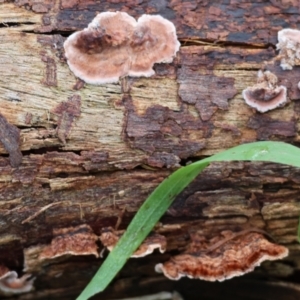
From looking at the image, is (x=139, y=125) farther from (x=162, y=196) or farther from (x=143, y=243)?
(x=143, y=243)

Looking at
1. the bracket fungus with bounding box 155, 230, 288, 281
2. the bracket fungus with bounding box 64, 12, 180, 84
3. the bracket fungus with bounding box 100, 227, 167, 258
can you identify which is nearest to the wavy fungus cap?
the bracket fungus with bounding box 64, 12, 180, 84

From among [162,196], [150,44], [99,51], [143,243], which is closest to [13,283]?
[143,243]

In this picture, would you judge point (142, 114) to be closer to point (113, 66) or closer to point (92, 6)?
point (113, 66)

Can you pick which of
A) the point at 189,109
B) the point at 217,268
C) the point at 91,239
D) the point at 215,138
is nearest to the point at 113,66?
the point at 189,109

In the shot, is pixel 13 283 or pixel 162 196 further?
pixel 13 283

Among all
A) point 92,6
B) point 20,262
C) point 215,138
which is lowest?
point 20,262

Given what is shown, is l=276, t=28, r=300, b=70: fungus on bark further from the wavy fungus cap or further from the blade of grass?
the wavy fungus cap

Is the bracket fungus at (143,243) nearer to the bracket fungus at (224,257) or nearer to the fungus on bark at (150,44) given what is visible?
the bracket fungus at (224,257)
